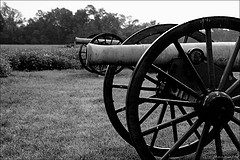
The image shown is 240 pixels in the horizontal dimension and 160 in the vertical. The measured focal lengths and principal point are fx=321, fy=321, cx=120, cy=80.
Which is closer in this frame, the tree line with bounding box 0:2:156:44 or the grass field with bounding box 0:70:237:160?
the grass field with bounding box 0:70:237:160

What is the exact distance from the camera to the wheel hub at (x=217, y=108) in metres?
2.62

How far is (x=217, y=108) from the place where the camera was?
2.62m

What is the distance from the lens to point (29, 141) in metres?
4.70

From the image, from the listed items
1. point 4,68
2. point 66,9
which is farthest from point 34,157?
point 66,9

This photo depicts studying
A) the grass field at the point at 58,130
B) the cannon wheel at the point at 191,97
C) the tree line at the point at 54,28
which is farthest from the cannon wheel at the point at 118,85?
the tree line at the point at 54,28

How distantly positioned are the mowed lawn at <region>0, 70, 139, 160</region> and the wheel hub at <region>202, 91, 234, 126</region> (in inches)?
62.7

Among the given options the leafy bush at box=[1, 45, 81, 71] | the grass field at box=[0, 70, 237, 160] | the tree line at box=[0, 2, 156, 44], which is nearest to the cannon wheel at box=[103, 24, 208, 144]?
the grass field at box=[0, 70, 237, 160]

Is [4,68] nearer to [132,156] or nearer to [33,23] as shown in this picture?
[132,156]

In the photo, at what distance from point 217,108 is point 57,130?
11.0ft

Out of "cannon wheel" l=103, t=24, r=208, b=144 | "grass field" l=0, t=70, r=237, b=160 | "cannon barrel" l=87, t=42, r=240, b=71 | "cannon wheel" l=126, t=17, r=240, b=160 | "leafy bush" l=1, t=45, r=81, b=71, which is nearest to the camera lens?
"cannon wheel" l=126, t=17, r=240, b=160

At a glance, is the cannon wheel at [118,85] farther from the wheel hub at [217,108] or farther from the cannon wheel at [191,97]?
the wheel hub at [217,108]

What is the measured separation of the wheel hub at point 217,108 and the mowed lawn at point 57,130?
1.59 meters

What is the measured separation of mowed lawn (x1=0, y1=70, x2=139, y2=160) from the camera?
13.8 feet

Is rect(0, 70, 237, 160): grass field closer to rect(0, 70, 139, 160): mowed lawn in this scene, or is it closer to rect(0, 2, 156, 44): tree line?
rect(0, 70, 139, 160): mowed lawn
